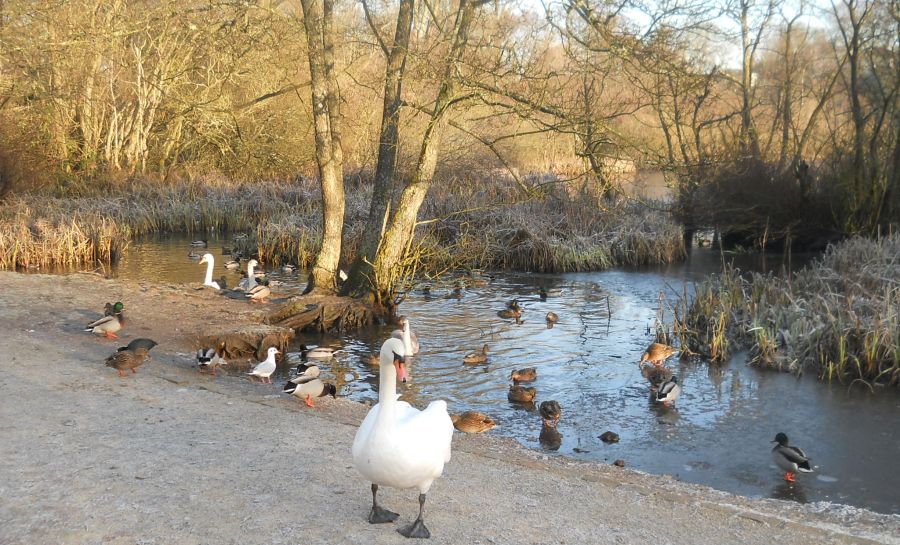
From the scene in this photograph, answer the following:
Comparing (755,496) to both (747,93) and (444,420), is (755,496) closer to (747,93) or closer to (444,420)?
(444,420)

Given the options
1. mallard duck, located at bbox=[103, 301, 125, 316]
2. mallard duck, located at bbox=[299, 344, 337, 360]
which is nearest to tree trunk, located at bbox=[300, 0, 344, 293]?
mallard duck, located at bbox=[299, 344, 337, 360]

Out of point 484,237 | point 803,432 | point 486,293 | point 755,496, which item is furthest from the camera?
point 484,237

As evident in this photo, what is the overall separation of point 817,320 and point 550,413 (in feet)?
18.1

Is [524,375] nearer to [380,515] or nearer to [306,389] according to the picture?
[306,389]

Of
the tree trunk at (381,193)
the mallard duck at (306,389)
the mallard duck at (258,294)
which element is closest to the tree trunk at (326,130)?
the tree trunk at (381,193)

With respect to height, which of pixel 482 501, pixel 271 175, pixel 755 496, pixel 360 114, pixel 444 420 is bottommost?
pixel 755 496

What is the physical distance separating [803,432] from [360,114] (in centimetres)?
2144

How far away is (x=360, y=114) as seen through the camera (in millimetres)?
28531

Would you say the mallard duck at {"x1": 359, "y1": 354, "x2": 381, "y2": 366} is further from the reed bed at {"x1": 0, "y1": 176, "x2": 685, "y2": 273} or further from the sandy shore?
the reed bed at {"x1": 0, "y1": 176, "x2": 685, "y2": 273}

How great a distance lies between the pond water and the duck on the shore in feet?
7.26

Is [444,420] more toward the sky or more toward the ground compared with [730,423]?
more toward the sky

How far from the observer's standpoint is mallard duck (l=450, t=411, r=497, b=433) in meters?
9.16

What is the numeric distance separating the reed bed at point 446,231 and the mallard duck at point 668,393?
28.9ft

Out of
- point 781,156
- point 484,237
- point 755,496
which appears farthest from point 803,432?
point 781,156
